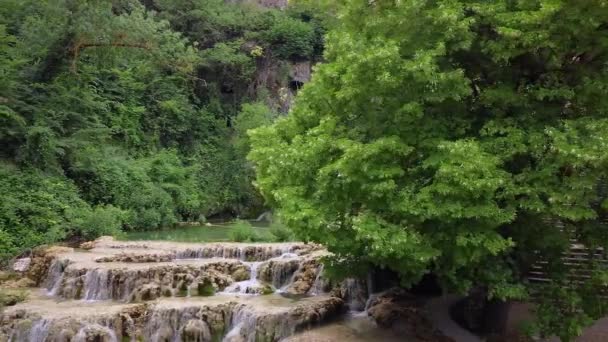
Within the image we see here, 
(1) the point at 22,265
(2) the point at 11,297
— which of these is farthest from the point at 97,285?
(1) the point at 22,265

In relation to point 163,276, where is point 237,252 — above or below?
above

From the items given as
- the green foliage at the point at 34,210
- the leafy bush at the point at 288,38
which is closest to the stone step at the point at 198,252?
the green foliage at the point at 34,210

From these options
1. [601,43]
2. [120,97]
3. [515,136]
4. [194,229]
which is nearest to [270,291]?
[515,136]

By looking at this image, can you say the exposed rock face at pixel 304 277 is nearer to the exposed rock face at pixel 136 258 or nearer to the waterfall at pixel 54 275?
the exposed rock face at pixel 136 258

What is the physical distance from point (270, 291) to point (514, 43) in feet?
28.6

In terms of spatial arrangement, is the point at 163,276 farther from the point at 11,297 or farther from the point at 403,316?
the point at 403,316

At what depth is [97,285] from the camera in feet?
46.4

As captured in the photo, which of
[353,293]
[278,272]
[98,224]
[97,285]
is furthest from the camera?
[98,224]

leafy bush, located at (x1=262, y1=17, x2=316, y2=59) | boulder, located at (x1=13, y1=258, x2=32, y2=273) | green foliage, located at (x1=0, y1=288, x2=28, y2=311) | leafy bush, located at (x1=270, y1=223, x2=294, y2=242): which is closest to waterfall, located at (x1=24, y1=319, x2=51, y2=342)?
green foliage, located at (x1=0, y1=288, x2=28, y2=311)

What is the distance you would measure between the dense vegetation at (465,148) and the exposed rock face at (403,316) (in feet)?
6.35

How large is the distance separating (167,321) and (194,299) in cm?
146

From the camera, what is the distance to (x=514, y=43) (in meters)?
8.66

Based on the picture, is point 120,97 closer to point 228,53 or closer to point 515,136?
point 228,53

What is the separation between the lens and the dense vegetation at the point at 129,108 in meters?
19.4
